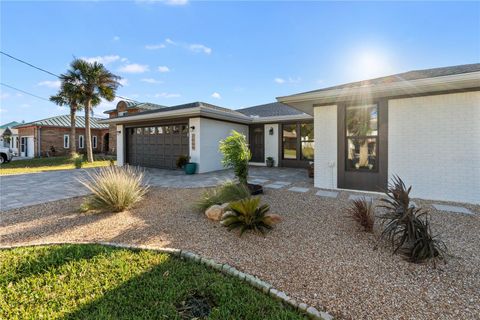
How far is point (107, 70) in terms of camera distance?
17.2 metres

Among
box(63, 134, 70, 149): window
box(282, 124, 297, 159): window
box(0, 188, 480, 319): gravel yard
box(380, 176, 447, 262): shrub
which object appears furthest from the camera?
box(63, 134, 70, 149): window

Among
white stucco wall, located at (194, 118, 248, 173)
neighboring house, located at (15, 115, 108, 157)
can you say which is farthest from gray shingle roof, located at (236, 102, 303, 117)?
neighboring house, located at (15, 115, 108, 157)

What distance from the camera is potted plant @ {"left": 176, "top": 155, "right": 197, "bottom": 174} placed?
1056 centimetres

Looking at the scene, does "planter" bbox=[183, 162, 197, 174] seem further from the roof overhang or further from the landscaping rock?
the landscaping rock

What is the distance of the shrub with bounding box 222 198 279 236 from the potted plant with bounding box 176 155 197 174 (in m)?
6.85

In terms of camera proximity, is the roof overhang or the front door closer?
the roof overhang

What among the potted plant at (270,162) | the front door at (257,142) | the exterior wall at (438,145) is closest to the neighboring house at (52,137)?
the front door at (257,142)

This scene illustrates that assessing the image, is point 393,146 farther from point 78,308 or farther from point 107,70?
point 107,70

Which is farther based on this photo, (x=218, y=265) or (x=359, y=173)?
(x=359, y=173)

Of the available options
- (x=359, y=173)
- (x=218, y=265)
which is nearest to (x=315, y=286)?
(x=218, y=265)

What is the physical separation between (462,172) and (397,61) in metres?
5.57

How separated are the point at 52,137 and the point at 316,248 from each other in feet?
91.7

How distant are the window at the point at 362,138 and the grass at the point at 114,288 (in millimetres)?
5996

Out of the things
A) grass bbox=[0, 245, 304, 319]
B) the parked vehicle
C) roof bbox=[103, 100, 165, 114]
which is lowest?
grass bbox=[0, 245, 304, 319]
